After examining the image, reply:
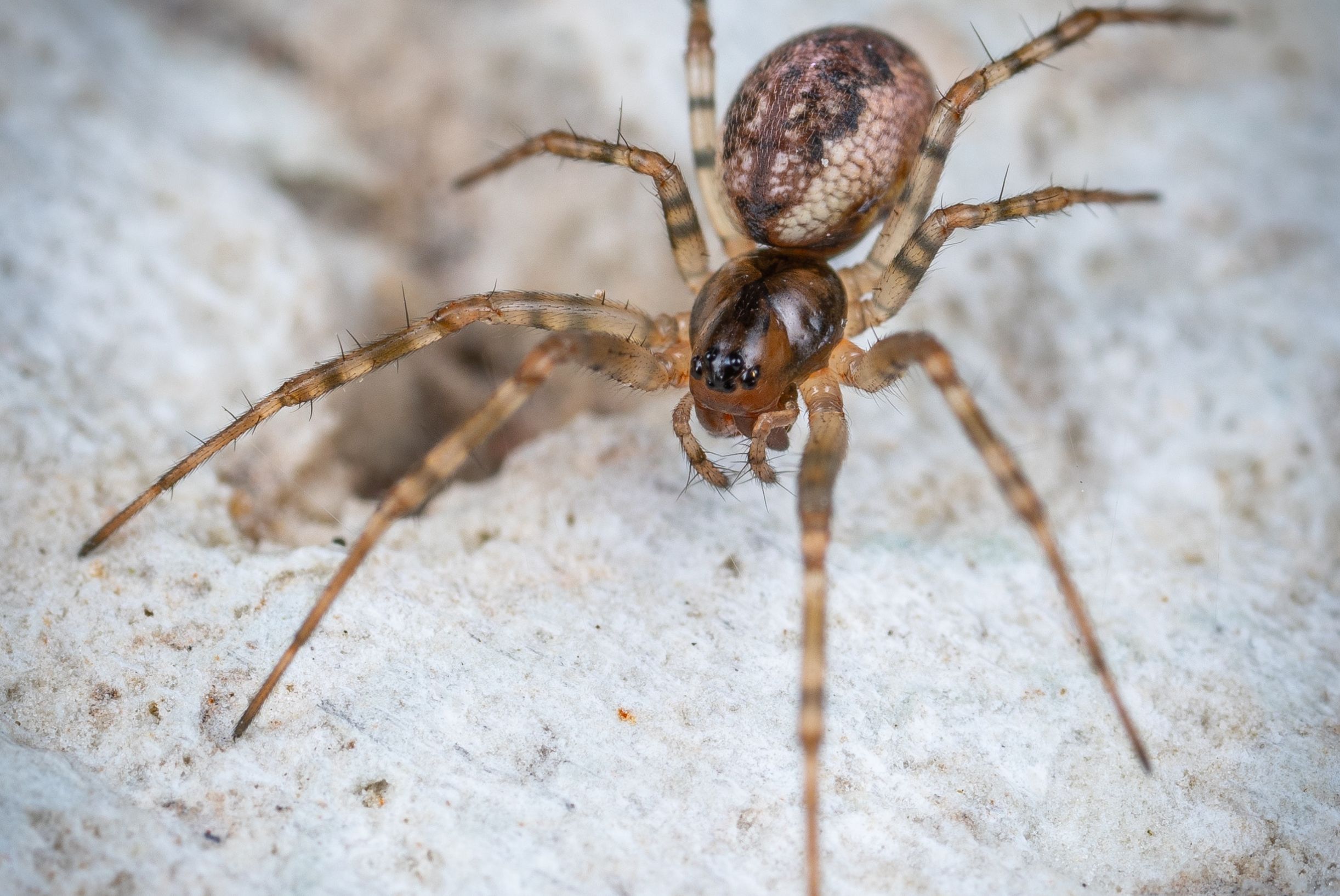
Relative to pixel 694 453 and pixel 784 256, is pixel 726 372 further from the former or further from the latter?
pixel 784 256

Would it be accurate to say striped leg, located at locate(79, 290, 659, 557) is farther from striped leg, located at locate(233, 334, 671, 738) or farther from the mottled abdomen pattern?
the mottled abdomen pattern

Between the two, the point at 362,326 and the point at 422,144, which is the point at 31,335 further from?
the point at 422,144

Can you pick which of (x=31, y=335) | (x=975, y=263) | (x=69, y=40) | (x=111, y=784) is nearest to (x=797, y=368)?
(x=975, y=263)

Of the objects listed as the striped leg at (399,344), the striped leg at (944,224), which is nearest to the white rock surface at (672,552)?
the striped leg at (399,344)

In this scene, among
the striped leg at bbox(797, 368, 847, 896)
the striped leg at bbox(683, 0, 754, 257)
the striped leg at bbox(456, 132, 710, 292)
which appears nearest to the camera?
the striped leg at bbox(797, 368, 847, 896)

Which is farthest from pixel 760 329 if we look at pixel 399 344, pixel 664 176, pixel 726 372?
pixel 399 344

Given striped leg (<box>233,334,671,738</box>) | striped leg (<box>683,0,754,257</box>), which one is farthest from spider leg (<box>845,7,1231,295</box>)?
striped leg (<box>233,334,671,738</box>)
